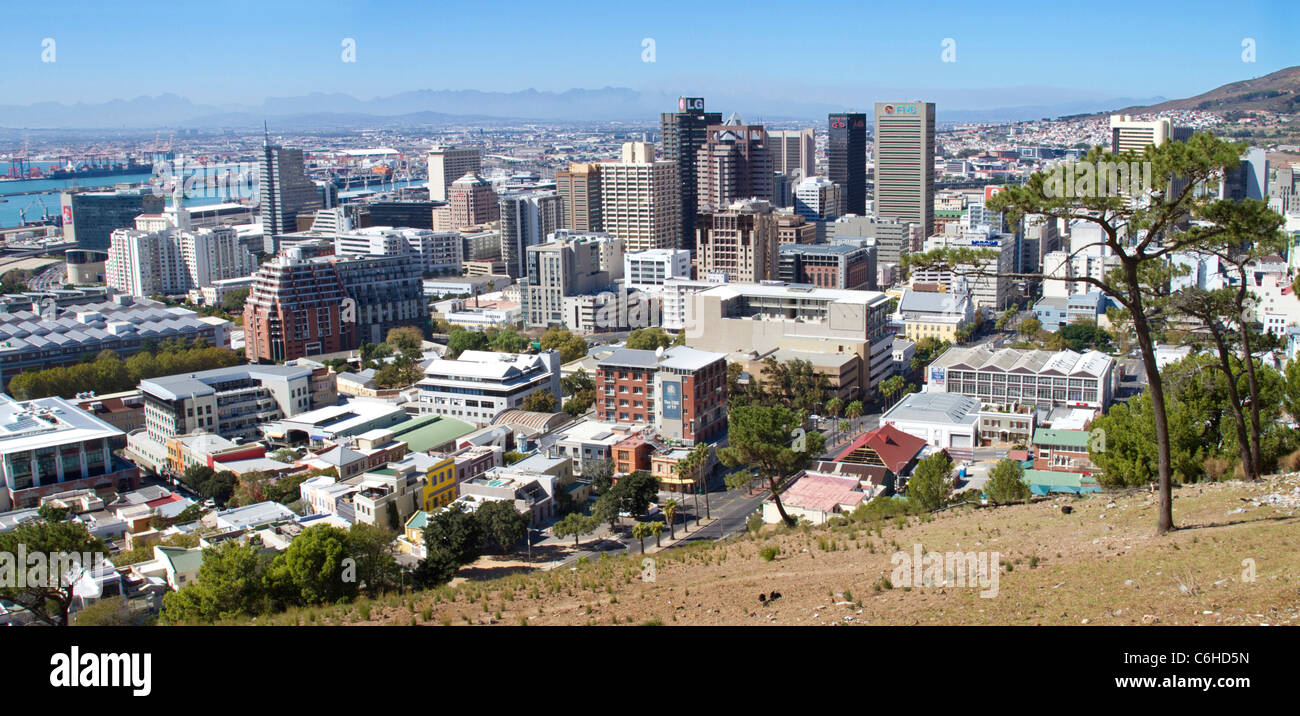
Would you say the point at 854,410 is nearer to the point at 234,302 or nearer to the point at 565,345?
the point at 565,345

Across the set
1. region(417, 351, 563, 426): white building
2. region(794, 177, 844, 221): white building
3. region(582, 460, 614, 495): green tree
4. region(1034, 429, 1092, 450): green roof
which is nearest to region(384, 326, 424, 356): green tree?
region(417, 351, 563, 426): white building

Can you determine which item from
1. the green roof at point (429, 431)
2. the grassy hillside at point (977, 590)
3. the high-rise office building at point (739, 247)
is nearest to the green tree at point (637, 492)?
the green roof at point (429, 431)

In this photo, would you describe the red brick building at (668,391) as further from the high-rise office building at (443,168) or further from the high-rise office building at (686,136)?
the high-rise office building at (443,168)

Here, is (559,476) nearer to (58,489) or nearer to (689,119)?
(58,489)

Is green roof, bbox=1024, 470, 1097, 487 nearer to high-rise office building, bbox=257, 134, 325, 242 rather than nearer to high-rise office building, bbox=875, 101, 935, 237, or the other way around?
high-rise office building, bbox=875, 101, 935, 237
